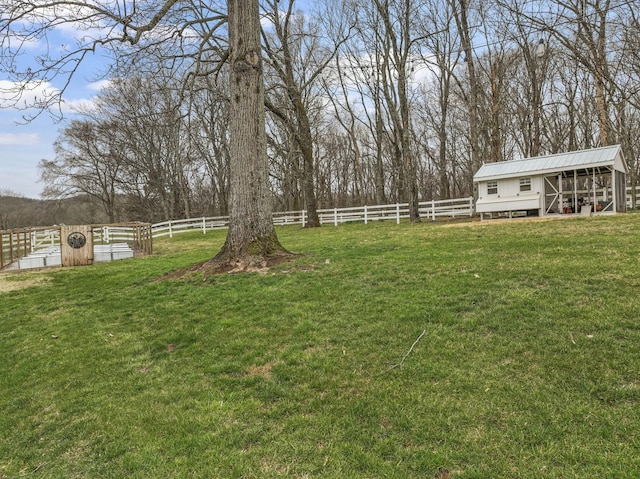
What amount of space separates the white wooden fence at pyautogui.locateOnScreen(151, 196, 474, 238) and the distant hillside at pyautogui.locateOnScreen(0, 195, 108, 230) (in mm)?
17627

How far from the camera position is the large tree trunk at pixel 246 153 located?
7.55 meters

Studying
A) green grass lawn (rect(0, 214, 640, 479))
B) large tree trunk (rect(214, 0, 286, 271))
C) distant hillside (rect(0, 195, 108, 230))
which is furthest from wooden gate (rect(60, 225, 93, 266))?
distant hillside (rect(0, 195, 108, 230))

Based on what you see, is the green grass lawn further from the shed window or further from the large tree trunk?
the shed window

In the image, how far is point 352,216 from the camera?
70.8 ft

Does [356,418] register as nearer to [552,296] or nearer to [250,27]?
A: [552,296]

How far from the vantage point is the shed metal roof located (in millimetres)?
13109

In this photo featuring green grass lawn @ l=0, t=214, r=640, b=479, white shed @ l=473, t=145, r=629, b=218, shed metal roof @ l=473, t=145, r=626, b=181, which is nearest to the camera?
green grass lawn @ l=0, t=214, r=640, b=479

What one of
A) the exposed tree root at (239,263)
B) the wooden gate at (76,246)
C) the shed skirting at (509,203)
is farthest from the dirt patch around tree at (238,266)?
the shed skirting at (509,203)

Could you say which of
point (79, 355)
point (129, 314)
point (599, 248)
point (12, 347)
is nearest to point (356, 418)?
Result: point (79, 355)

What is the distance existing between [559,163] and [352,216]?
34.4 feet

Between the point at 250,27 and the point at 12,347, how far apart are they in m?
6.92

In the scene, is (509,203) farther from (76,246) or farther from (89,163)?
(89,163)

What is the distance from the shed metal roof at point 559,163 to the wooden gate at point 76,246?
14.8 meters

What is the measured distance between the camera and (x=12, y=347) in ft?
16.8
